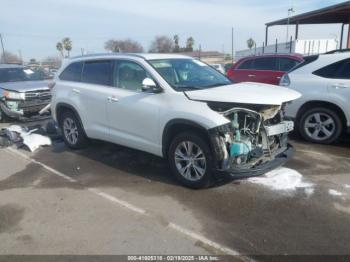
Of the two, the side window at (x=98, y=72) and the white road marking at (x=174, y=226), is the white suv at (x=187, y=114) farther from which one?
the white road marking at (x=174, y=226)

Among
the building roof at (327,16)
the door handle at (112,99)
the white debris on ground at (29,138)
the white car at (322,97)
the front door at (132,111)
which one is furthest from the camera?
the building roof at (327,16)

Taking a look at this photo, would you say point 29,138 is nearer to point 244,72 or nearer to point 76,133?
point 76,133

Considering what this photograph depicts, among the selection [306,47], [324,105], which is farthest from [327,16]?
[324,105]

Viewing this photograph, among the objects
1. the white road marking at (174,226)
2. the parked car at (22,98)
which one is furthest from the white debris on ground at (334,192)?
the parked car at (22,98)

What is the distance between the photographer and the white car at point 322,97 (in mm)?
6266

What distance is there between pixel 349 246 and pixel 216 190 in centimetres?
180

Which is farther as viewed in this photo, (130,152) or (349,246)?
(130,152)

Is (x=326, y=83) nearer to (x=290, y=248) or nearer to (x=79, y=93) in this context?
(x=290, y=248)

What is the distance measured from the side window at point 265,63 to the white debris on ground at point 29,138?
20.6 feet

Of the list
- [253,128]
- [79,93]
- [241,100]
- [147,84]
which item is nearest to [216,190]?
[253,128]

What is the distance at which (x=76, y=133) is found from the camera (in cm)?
664

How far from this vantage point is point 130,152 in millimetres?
6492

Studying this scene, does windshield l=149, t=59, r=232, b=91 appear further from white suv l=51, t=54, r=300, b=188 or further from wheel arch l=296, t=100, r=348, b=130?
wheel arch l=296, t=100, r=348, b=130

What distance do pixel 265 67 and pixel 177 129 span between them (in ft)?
20.4
